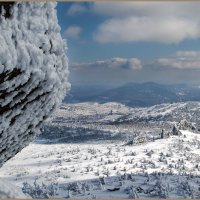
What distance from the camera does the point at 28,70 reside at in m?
3.18

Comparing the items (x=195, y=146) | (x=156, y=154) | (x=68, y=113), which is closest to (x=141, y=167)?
(x=156, y=154)

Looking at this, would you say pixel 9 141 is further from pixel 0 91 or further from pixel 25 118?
pixel 0 91

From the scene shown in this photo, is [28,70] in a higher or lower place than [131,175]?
higher

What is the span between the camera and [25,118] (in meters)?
3.99

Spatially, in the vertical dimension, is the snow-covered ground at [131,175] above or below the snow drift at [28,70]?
below

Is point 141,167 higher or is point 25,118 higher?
point 25,118

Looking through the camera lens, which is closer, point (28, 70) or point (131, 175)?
point (28, 70)

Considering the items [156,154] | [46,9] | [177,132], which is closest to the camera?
[46,9]

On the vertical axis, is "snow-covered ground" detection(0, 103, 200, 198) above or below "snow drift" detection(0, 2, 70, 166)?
below

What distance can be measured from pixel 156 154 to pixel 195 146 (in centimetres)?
700

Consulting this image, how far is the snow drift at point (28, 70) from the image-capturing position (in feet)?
9.67

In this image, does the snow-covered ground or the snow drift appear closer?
the snow drift

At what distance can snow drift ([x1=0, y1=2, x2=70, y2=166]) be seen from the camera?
2947 mm

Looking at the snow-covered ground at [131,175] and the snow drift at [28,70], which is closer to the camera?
the snow drift at [28,70]
